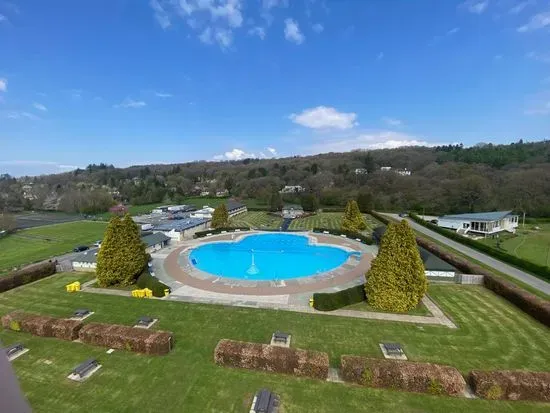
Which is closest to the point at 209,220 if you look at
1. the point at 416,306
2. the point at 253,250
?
the point at 253,250

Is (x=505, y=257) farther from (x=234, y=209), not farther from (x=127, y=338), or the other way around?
(x=234, y=209)

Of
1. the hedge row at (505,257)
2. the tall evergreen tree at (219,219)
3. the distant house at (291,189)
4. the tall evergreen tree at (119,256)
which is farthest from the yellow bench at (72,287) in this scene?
the distant house at (291,189)

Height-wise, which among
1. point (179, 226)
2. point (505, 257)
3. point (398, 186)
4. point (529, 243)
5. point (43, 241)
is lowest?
point (529, 243)

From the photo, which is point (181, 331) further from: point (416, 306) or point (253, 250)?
point (253, 250)

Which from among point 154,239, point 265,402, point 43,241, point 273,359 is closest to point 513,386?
point 273,359

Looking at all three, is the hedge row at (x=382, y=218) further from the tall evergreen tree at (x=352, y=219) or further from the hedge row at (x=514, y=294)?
the hedge row at (x=514, y=294)

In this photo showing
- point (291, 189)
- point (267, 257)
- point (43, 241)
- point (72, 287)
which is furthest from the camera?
point (291, 189)
